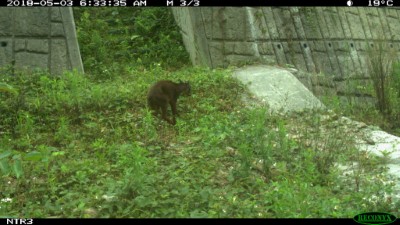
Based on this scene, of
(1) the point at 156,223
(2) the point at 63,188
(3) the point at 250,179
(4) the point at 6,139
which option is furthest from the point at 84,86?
(1) the point at 156,223

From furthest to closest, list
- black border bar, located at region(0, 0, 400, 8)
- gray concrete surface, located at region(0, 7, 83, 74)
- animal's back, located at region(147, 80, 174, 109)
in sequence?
gray concrete surface, located at region(0, 7, 83, 74) → black border bar, located at region(0, 0, 400, 8) → animal's back, located at region(147, 80, 174, 109)

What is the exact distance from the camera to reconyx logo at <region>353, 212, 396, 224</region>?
14.4 ft

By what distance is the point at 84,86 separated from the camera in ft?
28.2

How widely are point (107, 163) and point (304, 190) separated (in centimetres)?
237

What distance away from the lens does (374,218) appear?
4.46 metres

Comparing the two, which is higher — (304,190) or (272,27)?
(272,27)

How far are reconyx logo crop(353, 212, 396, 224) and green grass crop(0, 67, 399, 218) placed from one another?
0.35ft

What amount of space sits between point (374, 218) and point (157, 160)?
8.73 ft

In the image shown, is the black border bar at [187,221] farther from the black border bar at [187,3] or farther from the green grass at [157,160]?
the black border bar at [187,3]

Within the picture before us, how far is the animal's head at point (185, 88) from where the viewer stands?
8.14 metres

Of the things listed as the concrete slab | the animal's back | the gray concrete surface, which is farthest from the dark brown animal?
the gray concrete surface

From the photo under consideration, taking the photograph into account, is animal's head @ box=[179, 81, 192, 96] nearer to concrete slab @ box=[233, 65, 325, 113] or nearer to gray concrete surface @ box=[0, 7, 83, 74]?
concrete slab @ box=[233, 65, 325, 113]

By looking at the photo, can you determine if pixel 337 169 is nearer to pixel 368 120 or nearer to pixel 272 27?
pixel 368 120


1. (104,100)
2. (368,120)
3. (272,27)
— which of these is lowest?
(368,120)
